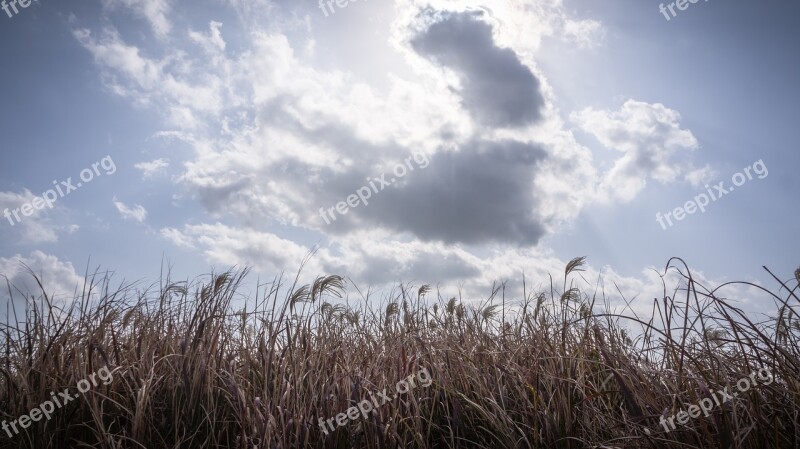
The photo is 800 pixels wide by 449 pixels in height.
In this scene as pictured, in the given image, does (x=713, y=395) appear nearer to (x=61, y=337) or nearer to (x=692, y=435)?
(x=692, y=435)

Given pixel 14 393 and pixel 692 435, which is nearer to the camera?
pixel 692 435

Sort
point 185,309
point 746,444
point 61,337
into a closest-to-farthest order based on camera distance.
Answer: point 746,444 < point 61,337 < point 185,309

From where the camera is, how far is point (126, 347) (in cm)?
469

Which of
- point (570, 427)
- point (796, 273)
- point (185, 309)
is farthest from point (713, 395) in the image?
point (185, 309)

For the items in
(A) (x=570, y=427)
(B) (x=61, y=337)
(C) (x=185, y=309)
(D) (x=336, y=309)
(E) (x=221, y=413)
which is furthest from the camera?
(D) (x=336, y=309)

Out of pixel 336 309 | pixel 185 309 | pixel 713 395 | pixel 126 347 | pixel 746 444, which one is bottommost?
pixel 746 444

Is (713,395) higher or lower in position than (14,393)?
lower

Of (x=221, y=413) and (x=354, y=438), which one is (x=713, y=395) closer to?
(x=354, y=438)

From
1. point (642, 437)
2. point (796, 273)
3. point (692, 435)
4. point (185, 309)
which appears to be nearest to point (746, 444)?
point (692, 435)

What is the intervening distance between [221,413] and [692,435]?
3.00m

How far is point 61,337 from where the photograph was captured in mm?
4469

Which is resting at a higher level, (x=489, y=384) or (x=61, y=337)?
(x=61, y=337)

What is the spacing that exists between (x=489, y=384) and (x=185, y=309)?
2865 mm

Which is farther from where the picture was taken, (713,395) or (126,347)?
(126,347)
